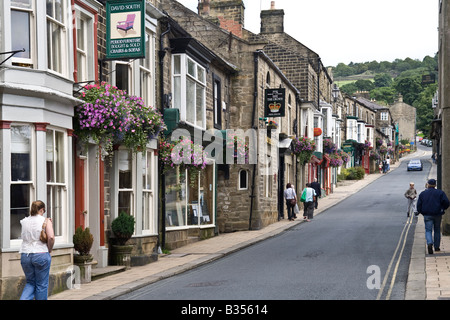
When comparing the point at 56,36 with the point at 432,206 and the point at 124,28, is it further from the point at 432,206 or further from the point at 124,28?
the point at 432,206

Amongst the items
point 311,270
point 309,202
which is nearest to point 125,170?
point 311,270

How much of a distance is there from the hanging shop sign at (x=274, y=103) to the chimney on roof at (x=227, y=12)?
226 inches

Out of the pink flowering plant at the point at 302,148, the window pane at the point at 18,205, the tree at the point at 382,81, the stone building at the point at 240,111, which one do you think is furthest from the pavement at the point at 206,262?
the tree at the point at 382,81

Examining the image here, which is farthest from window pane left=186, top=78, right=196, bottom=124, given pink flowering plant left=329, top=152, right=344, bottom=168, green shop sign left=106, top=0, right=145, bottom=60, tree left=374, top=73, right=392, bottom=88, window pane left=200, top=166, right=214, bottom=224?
tree left=374, top=73, right=392, bottom=88

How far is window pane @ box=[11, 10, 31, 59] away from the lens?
11219 millimetres

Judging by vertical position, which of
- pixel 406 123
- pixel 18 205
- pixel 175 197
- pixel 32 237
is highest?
pixel 406 123

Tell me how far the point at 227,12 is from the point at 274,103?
22.6ft

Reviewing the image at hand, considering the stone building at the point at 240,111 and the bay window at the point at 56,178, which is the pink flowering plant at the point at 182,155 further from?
the stone building at the point at 240,111

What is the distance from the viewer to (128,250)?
14.5 metres

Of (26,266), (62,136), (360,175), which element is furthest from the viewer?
(360,175)

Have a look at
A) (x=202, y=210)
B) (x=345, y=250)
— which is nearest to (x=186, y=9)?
(x=202, y=210)

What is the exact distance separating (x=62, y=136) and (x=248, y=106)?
1498cm

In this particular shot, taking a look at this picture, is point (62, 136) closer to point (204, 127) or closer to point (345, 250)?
point (345, 250)

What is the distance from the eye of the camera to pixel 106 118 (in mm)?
12844
